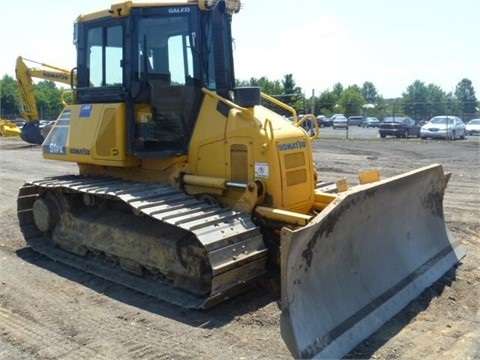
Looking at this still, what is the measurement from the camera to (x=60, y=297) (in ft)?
17.4

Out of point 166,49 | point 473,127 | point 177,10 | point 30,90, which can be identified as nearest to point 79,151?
point 166,49

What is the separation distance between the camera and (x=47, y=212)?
21.9 feet

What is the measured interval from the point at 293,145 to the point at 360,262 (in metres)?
1.48

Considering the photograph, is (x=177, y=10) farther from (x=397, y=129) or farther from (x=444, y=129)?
(x=397, y=129)

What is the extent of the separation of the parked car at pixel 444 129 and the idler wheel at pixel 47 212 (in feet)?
76.2

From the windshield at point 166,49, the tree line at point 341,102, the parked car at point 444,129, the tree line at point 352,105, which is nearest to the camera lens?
the windshield at point 166,49

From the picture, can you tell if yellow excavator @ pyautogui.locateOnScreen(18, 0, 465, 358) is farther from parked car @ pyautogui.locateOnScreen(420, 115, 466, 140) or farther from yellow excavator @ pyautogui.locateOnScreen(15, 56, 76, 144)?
parked car @ pyautogui.locateOnScreen(420, 115, 466, 140)

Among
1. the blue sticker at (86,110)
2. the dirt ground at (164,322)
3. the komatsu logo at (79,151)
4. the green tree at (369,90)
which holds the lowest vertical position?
the dirt ground at (164,322)

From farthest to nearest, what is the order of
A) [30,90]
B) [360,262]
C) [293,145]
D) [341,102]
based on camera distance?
[341,102] < [30,90] < [293,145] < [360,262]

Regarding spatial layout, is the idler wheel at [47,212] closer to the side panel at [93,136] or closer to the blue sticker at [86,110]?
the side panel at [93,136]

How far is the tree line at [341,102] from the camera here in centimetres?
3020

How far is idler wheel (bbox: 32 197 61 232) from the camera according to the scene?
21.9 feet

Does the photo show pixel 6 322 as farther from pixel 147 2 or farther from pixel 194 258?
pixel 147 2

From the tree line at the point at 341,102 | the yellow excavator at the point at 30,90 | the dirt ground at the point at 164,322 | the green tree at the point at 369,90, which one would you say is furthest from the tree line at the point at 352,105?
the green tree at the point at 369,90
